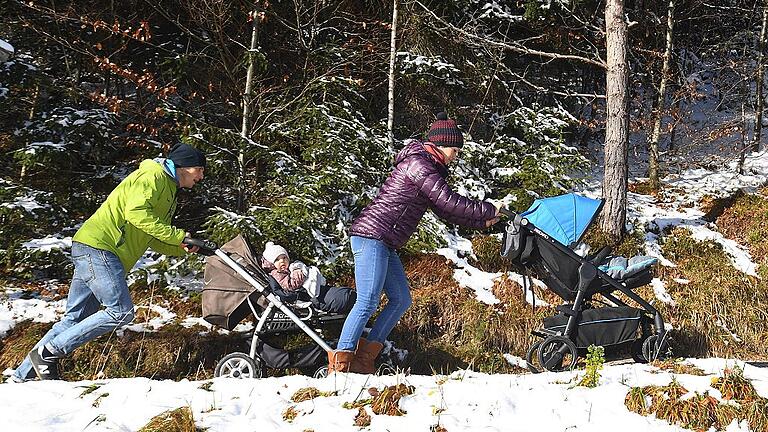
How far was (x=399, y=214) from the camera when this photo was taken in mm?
4062

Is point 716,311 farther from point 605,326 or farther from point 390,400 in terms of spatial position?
point 390,400

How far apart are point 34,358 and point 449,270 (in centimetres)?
461

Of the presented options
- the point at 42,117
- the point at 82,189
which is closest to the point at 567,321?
the point at 82,189

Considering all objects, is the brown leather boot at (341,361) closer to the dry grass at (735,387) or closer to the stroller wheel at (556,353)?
the stroller wheel at (556,353)

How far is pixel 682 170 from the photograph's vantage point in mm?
11156

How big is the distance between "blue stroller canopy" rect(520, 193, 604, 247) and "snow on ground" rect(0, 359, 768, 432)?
172 centimetres

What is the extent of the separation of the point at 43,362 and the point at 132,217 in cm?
117

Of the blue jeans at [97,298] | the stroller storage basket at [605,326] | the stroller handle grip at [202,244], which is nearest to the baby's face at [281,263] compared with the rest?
the stroller handle grip at [202,244]

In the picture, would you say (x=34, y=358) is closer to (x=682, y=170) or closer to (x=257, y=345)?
(x=257, y=345)

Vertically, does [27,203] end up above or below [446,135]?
below

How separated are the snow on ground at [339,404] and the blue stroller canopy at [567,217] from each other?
1.72 metres

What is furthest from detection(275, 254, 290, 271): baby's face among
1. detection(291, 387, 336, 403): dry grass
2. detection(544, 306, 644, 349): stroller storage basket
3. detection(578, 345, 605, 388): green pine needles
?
detection(578, 345, 605, 388): green pine needles

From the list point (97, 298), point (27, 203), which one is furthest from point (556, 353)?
point (27, 203)

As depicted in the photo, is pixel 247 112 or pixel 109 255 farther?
pixel 247 112
